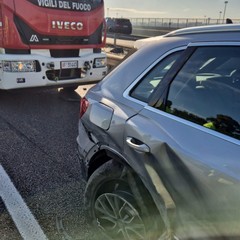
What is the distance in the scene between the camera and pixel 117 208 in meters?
2.47

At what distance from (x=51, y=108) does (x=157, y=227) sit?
500 cm

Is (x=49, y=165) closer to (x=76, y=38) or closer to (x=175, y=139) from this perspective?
(x=175, y=139)

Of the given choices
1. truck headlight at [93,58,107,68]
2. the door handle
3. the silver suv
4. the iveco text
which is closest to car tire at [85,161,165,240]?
the silver suv

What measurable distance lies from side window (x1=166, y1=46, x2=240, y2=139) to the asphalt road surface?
1.53 m

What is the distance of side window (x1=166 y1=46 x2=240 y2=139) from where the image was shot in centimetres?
188

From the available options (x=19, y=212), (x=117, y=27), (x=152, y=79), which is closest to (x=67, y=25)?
(x=19, y=212)

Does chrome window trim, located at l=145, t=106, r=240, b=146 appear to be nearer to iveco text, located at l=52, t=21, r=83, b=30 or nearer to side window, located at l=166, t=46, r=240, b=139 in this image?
side window, located at l=166, t=46, r=240, b=139

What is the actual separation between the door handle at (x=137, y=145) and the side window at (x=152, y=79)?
289 mm

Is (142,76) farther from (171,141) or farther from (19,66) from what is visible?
(19,66)

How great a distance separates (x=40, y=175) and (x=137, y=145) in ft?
6.85

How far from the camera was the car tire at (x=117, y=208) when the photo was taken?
2.22 metres

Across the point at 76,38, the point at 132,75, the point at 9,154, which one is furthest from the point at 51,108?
the point at 132,75

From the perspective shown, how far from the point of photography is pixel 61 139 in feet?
16.8

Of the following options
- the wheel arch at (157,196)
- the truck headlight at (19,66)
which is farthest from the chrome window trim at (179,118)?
the truck headlight at (19,66)
